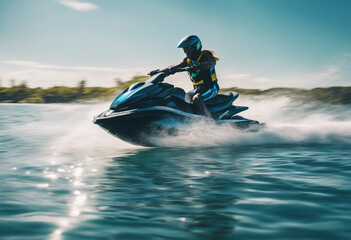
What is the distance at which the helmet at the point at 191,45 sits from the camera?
6.01 meters

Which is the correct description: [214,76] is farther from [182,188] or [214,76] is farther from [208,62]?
[182,188]

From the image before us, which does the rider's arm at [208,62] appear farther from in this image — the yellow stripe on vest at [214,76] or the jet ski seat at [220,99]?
the jet ski seat at [220,99]

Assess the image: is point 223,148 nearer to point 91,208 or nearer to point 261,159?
point 261,159

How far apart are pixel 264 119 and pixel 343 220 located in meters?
7.78

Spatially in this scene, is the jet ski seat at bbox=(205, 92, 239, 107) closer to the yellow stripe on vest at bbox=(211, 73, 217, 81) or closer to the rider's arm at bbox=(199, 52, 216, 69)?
the yellow stripe on vest at bbox=(211, 73, 217, 81)

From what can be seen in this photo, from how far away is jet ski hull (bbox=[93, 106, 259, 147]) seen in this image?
5.47m

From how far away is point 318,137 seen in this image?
269 inches

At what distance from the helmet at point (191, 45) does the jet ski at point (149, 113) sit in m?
0.37

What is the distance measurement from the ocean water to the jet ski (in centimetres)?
21

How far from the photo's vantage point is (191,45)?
606 cm

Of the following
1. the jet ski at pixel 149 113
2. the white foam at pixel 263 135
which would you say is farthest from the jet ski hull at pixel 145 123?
the white foam at pixel 263 135

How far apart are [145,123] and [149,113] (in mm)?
170

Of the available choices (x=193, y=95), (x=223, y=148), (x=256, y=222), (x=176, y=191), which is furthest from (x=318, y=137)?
(x=256, y=222)

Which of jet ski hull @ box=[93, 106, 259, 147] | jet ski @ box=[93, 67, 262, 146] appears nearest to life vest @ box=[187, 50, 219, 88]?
jet ski @ box=[93, 67, 262, 146]
